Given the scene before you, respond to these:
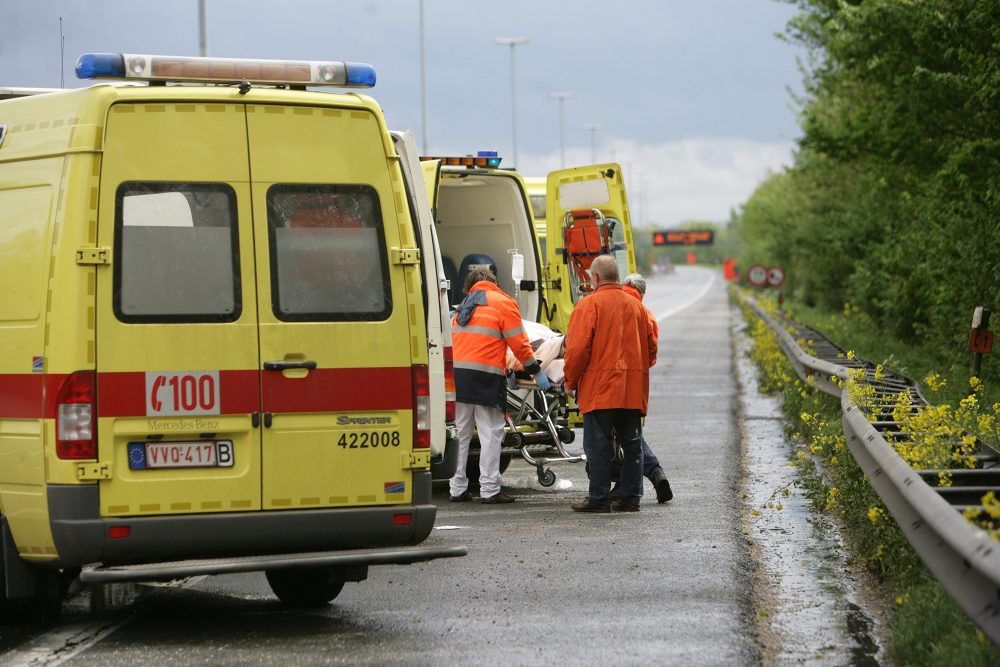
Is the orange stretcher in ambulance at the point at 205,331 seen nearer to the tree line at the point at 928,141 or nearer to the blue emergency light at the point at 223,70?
the blue emergency light at the point at 223,70

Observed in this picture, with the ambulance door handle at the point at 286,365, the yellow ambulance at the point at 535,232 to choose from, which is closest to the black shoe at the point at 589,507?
the yellow ambulance at the point at 535,232

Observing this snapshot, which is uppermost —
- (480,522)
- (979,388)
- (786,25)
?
(786,25)

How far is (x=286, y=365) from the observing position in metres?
7.08

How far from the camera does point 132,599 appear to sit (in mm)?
8227

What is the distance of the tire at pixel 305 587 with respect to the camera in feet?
25.8

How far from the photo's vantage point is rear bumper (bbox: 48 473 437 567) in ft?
22.1

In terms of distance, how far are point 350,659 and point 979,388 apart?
20.1 ft

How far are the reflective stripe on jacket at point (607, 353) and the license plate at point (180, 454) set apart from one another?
454cm

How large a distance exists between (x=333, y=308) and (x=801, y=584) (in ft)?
9.63

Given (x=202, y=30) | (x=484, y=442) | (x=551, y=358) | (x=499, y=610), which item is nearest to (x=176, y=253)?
(x=499, y=610)

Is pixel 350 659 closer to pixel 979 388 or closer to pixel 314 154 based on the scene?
pixel 314 154

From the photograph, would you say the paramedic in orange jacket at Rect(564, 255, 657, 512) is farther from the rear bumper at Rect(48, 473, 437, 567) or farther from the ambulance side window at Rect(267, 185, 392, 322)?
the ambulance side window at Rect(267, 185, 392, 322)

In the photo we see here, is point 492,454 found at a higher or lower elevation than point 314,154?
lower

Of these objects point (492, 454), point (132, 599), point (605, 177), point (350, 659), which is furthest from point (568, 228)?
point (350, 659)
